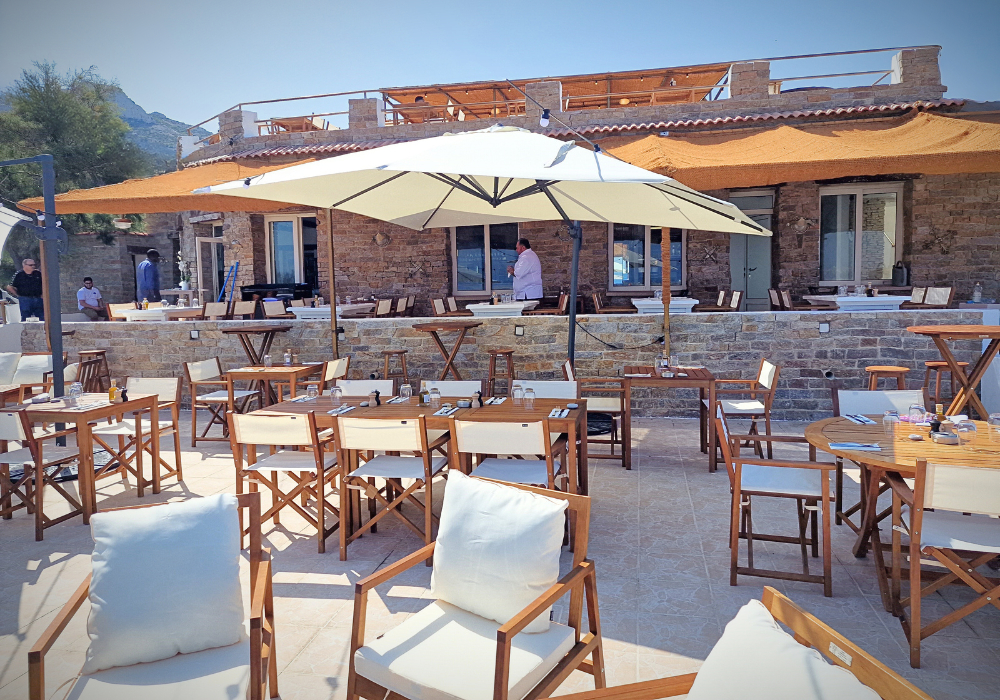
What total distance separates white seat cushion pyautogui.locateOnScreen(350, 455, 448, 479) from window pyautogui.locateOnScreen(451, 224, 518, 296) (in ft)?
25.1

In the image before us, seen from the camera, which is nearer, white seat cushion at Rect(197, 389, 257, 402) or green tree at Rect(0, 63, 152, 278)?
white seat cushion at Rect(197, 389, 257, 402)

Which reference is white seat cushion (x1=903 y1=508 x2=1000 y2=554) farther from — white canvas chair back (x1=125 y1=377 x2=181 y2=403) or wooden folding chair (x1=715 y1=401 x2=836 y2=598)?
white canvas chair back (x1=125 y1=377 x2=181 y2=403)

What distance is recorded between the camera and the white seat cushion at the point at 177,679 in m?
1.77

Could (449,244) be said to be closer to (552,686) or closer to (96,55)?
(96,55)

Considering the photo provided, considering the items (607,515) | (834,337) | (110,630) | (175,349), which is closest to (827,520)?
(607,515)

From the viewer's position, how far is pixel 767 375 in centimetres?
549

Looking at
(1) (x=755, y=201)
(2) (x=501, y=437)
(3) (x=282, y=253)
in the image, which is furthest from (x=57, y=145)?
(2) (x=501, y=437)

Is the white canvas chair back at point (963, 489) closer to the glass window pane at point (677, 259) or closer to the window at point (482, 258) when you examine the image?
the glass window pane at point (677, 259)

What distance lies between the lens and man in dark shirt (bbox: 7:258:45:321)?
32.8 feet

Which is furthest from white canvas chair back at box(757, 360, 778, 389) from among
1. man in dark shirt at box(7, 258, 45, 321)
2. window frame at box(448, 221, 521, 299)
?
man in dark shirt at box(7, 258, 45, 321)

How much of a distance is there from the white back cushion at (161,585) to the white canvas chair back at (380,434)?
4.86 ft

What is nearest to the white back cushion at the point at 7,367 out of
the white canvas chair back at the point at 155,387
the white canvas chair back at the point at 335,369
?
the white canvas chair back at the point at 155,387

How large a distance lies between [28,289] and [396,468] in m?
9.34

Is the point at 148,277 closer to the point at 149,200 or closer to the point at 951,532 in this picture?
the point at 149,200
